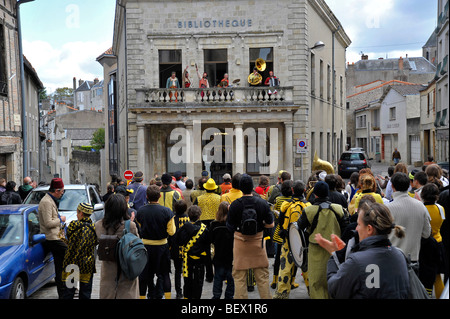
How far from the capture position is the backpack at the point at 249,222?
248 inches

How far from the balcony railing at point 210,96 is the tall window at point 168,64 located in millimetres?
1451

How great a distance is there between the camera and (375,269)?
3.62 m

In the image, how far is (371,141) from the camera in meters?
53.6

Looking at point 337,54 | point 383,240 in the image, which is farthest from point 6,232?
point 337,54

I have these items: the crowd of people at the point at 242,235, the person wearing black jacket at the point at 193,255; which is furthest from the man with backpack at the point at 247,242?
the person wearing black jacket at the point at 193,255

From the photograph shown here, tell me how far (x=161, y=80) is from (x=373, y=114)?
108ft

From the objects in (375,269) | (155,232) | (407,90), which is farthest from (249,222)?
(407,90)

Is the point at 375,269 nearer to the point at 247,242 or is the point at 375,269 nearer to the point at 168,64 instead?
the point at 247,242

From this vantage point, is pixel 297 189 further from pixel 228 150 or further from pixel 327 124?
pixel 327 124

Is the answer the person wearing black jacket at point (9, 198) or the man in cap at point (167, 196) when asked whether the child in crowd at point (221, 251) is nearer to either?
the man in cap at point (167, 196)

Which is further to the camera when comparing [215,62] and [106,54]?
[106,54]

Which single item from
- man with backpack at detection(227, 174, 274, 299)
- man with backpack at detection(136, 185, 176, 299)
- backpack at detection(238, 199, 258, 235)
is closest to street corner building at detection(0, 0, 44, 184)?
man with backpack at detection(136, 185, 176, 299)

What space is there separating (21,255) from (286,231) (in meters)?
3.59

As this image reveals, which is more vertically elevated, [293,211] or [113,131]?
[113,131]
